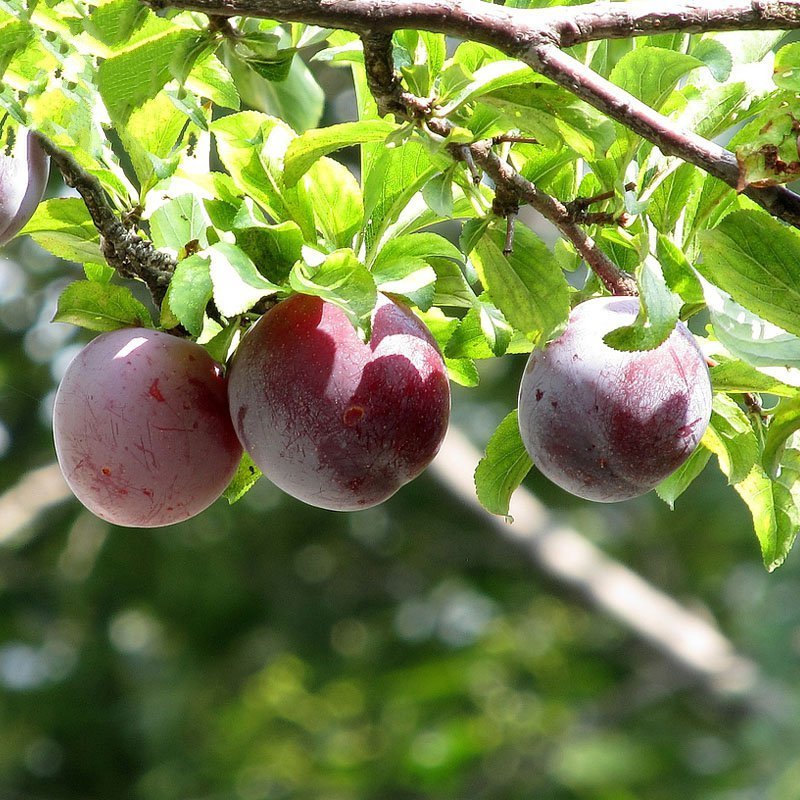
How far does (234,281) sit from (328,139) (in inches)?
5.0

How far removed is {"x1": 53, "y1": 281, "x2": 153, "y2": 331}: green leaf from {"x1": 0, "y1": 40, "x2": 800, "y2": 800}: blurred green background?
264 centimetres

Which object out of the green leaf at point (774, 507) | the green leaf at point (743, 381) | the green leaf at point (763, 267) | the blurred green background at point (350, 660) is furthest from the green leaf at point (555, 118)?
the blurred green background at point (350, 660)

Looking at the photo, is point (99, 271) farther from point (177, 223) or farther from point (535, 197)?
point (535, 197)

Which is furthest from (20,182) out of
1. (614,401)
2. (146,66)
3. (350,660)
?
(350,660)

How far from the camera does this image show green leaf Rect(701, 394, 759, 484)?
3.08 ft

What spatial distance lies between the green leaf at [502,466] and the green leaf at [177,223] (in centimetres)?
32

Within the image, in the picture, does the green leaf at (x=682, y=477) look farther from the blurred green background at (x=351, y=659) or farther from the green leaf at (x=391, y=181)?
the blurred green background at (x=351, y=659)

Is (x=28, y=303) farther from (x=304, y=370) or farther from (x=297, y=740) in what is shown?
(x=304, y=370)

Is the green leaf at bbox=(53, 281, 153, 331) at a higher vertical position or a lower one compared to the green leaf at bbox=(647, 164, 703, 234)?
lower

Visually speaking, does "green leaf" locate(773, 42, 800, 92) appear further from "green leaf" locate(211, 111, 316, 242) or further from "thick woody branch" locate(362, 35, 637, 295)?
"green leaf" locate(211, 111, 316, 242)

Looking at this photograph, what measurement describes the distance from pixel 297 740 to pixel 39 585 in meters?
1.15

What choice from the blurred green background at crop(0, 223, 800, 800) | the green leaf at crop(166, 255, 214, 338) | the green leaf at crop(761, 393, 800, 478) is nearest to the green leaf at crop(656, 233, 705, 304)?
the green leaf at crop(761, 393, 800, 478)

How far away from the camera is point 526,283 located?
84cm

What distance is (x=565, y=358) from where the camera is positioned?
2.75 ft
